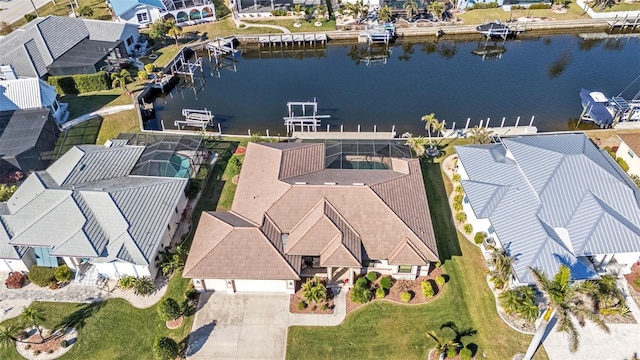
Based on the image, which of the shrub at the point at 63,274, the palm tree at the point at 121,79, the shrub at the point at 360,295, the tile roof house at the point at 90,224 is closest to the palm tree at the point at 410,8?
the palm tree at the point at 121,79

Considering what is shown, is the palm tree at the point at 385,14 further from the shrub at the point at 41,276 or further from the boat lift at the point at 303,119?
the shrub at the point at 41,276

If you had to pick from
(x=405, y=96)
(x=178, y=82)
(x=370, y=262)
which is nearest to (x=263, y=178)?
(x=370, y=262)

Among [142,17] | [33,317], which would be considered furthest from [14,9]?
[33,317]

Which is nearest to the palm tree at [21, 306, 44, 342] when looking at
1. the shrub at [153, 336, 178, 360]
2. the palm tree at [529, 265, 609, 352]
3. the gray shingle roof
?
the gray shingle roof

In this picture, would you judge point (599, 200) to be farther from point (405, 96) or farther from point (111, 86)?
point (111, 86)

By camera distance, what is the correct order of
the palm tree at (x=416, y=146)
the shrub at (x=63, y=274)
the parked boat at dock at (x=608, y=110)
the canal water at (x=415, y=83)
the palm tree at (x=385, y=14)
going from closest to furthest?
1. the shrub at (x=63, y=274)
2. the palm tree at (x=416, y=146)
3. the parked boat at dock at (x=608, y=110)
4. the canal water at (x=415, y=83)
5. the palm tree at (x=385, y=14)

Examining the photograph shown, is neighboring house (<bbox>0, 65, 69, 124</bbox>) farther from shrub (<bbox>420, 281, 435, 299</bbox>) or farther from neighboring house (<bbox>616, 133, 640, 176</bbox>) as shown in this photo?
neighboring house (<bbox>616, 133, 640, 176</bbox>)
